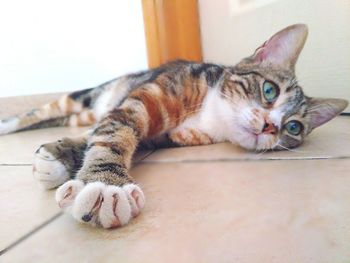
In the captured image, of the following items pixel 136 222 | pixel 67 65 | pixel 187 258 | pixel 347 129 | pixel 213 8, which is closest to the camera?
pixel 187 258

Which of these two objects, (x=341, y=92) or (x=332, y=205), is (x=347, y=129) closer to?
(x=341, y=92)

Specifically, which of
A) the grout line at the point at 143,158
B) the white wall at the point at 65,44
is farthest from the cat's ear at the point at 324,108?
the white wall at the point at 65,44

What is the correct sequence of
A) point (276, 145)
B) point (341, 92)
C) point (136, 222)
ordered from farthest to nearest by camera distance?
point (341, 92) → point (276, 145) → point (136, 222)

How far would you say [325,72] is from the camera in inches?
59.7

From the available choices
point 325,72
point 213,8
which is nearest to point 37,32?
point 213,8

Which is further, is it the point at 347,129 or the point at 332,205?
the point at 347,129

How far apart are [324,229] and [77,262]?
352mm

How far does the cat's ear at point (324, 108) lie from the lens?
1.13m

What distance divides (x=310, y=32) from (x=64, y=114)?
121 cm

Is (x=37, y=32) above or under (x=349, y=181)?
above

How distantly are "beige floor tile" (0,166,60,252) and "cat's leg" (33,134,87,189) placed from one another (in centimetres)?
3

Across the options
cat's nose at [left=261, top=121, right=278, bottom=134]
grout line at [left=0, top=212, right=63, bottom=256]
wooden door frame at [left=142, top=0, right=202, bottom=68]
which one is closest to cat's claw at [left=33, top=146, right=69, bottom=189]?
grout line at [left=0, top=212, right=63, bottom=256]

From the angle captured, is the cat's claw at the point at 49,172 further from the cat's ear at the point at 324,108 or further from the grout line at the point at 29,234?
the cat's ear at the point at 324,108

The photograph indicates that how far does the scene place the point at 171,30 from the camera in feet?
6.82
